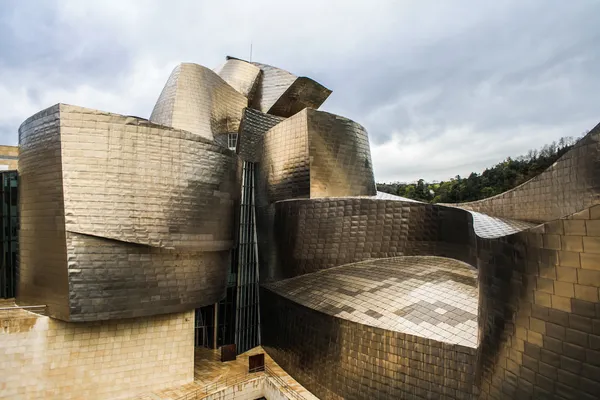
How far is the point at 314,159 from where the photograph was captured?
45.3ft

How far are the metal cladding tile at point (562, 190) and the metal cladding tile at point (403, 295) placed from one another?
193 inches

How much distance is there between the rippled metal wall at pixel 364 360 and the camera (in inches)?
296

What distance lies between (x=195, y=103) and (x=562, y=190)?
16077mm

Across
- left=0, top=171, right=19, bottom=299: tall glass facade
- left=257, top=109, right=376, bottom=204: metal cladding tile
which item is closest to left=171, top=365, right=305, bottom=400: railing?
left=257, top=109, right=376, bottom=204: metal cladding tile

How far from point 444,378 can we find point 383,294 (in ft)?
8.92

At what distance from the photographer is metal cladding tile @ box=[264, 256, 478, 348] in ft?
26.8

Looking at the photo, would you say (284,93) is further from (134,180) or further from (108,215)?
(108,215)

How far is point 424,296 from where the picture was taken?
923 cm

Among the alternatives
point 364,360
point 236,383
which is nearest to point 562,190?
point 364,360

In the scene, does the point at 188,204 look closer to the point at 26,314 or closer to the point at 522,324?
the point at 26,314

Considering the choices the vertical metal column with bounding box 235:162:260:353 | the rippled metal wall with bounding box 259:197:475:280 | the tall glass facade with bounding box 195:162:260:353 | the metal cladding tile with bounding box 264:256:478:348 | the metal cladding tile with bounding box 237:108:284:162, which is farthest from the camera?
the metal cladding tile with bounding box 237:108:284:162

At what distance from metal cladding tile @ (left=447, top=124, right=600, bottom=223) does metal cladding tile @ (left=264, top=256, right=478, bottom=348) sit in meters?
4.91

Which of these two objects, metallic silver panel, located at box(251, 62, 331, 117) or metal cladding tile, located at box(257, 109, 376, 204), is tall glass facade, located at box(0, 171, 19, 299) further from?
metallic silver panel, located at box(251, 62, 331, 117)

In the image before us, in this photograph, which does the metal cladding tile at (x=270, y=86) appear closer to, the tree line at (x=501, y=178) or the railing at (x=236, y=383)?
the railing at (x=236, y=383)
